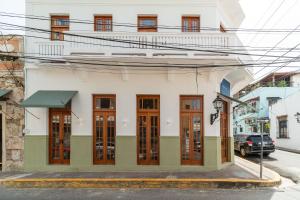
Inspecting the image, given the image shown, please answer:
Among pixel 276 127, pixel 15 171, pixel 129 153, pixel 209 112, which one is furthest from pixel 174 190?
pixel 276 127

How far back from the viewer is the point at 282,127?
25906mm

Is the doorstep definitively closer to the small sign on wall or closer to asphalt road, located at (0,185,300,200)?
asphalt road, located at (0,185,300,200)

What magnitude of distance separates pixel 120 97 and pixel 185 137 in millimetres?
3205

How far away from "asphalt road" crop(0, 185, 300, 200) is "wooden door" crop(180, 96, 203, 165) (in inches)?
103

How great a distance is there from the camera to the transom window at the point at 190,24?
39.4 ft

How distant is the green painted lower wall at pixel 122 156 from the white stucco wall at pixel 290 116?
46.8ft

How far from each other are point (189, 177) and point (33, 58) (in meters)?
7.45

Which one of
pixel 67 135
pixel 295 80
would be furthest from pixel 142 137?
pixel 295 80

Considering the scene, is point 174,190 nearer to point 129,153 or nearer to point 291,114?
point 129,153

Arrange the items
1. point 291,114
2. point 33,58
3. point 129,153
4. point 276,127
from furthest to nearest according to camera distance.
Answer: point 276,127 < point 291,114 < point 129,153 < point 33,58

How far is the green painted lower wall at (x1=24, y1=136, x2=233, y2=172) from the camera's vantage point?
37.8 feet

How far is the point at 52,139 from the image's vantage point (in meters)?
11.9

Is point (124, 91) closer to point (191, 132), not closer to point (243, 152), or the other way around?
point (191, 132)

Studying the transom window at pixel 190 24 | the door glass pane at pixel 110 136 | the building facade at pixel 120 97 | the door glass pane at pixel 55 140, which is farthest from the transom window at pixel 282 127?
the door glass pane at pixel 55 140
